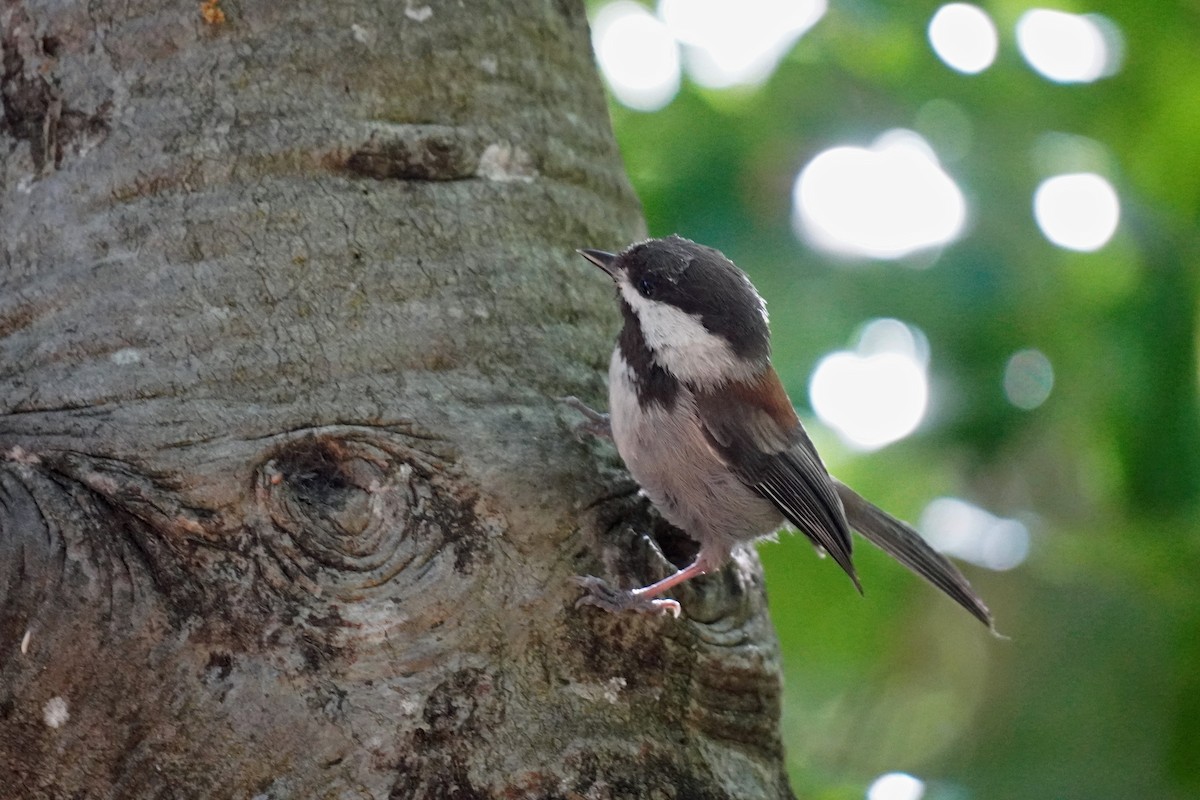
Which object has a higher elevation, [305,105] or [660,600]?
[305,105]

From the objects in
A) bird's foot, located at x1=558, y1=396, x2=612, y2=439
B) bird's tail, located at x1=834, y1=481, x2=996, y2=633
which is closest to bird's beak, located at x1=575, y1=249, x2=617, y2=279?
bird's foot, located at x1=558, y1=396, x2=612, y2=439

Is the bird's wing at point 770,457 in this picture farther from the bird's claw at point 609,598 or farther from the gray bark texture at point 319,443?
the bird's claw at point 609,598

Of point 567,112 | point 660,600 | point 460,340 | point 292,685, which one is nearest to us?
point 292,685

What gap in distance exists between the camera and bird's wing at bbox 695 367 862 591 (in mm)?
2844

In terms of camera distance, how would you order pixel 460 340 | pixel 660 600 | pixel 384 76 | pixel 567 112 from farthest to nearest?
pixel 567 112 → pixel 384 76 → pixel 460 340 → pixel 660 600

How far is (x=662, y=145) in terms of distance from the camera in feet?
13.5

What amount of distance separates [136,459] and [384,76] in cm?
97

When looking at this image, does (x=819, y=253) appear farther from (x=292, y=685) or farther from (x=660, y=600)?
(x=292, y=685)

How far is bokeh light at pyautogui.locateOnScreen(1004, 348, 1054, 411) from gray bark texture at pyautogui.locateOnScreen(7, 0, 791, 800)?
1527mm

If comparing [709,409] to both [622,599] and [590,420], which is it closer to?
[590,420]

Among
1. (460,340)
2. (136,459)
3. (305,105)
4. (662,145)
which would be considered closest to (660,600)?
(460,340)

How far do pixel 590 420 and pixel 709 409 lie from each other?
61 cm

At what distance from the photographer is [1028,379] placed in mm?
3590

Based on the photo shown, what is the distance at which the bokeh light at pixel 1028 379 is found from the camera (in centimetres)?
355
